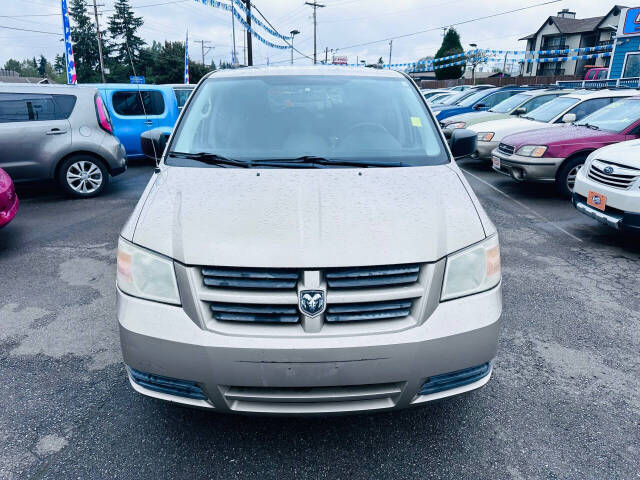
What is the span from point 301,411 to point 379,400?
0.33 meters

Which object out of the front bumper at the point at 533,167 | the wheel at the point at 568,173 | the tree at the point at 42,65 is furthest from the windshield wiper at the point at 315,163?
the tree at the point at 42,65

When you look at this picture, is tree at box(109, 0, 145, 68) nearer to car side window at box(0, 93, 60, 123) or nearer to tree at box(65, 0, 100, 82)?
tree at box(65, 0, 100, 82)

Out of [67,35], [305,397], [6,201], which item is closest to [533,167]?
[305,397]

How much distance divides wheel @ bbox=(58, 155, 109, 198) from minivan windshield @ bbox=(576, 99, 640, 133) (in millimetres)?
7917

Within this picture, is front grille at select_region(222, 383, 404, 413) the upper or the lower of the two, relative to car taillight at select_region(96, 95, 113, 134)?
lower

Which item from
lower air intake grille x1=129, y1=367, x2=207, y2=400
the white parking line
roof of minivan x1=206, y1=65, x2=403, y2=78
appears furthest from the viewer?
the white parking line

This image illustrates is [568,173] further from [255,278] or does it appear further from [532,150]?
[255,278]

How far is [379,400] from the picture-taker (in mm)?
1990

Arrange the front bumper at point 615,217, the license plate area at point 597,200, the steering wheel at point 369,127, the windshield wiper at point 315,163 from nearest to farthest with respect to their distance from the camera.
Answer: the windshield wiper at point 315,163, the steering wheel at point 369,127, the front bumper at point 615,217, the license plate area at point 597,200

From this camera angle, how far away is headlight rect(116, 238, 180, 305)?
2023 millimetres

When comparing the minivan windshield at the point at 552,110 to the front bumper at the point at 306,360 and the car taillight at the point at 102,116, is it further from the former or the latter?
the front bumper at the point at 306,360

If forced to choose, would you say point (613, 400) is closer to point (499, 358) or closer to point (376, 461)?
point (499, 358)

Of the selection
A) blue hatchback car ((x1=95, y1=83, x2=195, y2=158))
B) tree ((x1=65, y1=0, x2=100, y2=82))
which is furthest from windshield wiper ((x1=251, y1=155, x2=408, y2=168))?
tree ((x1=65, y1=0, x2=100, y2=82))

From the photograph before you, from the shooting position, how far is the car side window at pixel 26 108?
688 centimetres
